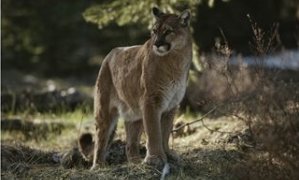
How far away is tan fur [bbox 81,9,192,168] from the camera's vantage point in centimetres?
857

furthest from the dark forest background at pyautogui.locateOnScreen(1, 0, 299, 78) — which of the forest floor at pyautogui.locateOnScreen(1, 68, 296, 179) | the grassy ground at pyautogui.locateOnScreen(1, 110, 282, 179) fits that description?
the grassy ground at pyautogui.locateOnScreen(1, 110, 282, 179)

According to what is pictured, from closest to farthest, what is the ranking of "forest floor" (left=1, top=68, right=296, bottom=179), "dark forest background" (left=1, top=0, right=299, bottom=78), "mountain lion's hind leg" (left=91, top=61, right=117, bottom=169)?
"forest floor" (left=1, top=68, right=296, bottom=179) → "mountain lion's hind leg" (left=91, top=61, right=117, bottom=169) → "dark forest background" (left=1, top=0, right=299, bottom=78)

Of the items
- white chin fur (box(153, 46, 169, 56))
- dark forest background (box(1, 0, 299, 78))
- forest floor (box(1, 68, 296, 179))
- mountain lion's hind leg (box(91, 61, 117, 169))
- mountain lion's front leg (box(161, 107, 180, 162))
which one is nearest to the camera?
forest floor (box(1, 68, 296, 179))

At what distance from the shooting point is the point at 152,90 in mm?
8617

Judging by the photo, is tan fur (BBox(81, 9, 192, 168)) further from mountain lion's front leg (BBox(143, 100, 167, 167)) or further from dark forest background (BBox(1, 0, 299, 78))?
dark forest background (BBox(1, 0, 299, 78))

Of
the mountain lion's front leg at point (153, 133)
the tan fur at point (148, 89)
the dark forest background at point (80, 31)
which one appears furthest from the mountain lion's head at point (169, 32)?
the dark forest background at point (80, 31)

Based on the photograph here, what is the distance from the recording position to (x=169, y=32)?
8.55 meters

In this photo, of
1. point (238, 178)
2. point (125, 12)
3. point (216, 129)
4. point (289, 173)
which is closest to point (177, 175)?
point (238, 178)

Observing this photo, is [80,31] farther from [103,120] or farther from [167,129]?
[167,129]

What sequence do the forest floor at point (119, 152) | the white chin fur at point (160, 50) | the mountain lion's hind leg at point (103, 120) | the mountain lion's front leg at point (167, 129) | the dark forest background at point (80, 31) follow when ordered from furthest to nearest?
1. the dark forest background at point (80, 31)
2. the mountain lion's hind leg at point (103, 120)
3. the mountain lion's front leg at point (167, 129)
4. the white chin fur at point (160, 50)
5. the forest floor at point (119, 152)

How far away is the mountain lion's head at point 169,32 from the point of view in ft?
28.0

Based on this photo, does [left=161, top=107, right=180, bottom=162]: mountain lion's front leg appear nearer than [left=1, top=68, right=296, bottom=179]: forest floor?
No

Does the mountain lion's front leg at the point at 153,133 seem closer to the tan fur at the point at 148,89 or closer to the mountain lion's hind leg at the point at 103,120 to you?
the tan fur at the point at 148,89

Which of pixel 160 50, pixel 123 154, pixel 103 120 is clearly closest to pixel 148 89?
pixel 160 50
